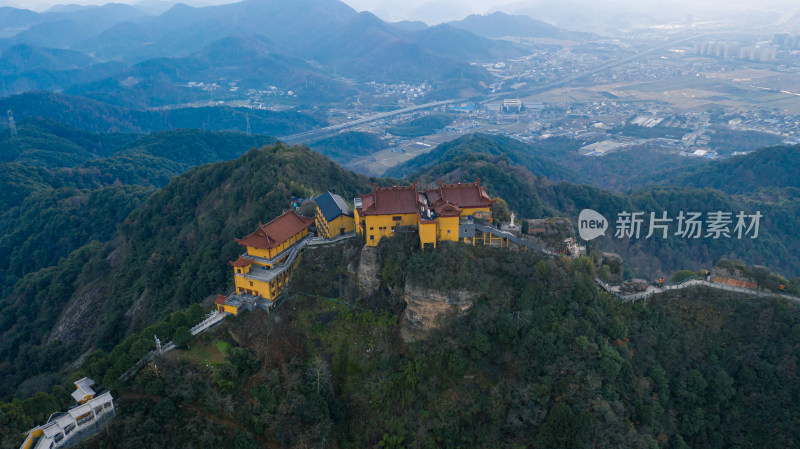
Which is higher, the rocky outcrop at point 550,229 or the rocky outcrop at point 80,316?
the rocky outcrop at point 550,229

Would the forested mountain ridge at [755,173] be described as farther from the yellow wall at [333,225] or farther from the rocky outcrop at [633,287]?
the yellow wall at [333,225]

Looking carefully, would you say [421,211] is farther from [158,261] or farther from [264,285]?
[158,261]

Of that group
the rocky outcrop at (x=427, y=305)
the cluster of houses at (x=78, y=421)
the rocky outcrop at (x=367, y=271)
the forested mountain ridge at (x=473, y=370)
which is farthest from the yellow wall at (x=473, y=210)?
the cluster of houses at (x=78, y=421)

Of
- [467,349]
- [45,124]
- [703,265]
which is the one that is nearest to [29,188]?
[45,124]

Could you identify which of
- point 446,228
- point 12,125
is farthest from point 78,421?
point 12,125

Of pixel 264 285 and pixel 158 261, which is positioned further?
pixel 158 261

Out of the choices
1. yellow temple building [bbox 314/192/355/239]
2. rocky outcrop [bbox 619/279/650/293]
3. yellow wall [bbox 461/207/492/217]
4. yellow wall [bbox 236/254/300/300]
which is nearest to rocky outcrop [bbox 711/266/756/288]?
rocky outcrop [bbox 619/279/650/293]

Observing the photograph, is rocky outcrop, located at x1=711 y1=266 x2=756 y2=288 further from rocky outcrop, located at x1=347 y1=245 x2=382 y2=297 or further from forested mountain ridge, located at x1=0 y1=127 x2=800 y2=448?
rocky outcrop, located at x1=347 y1=245 x2=382 y2=297
